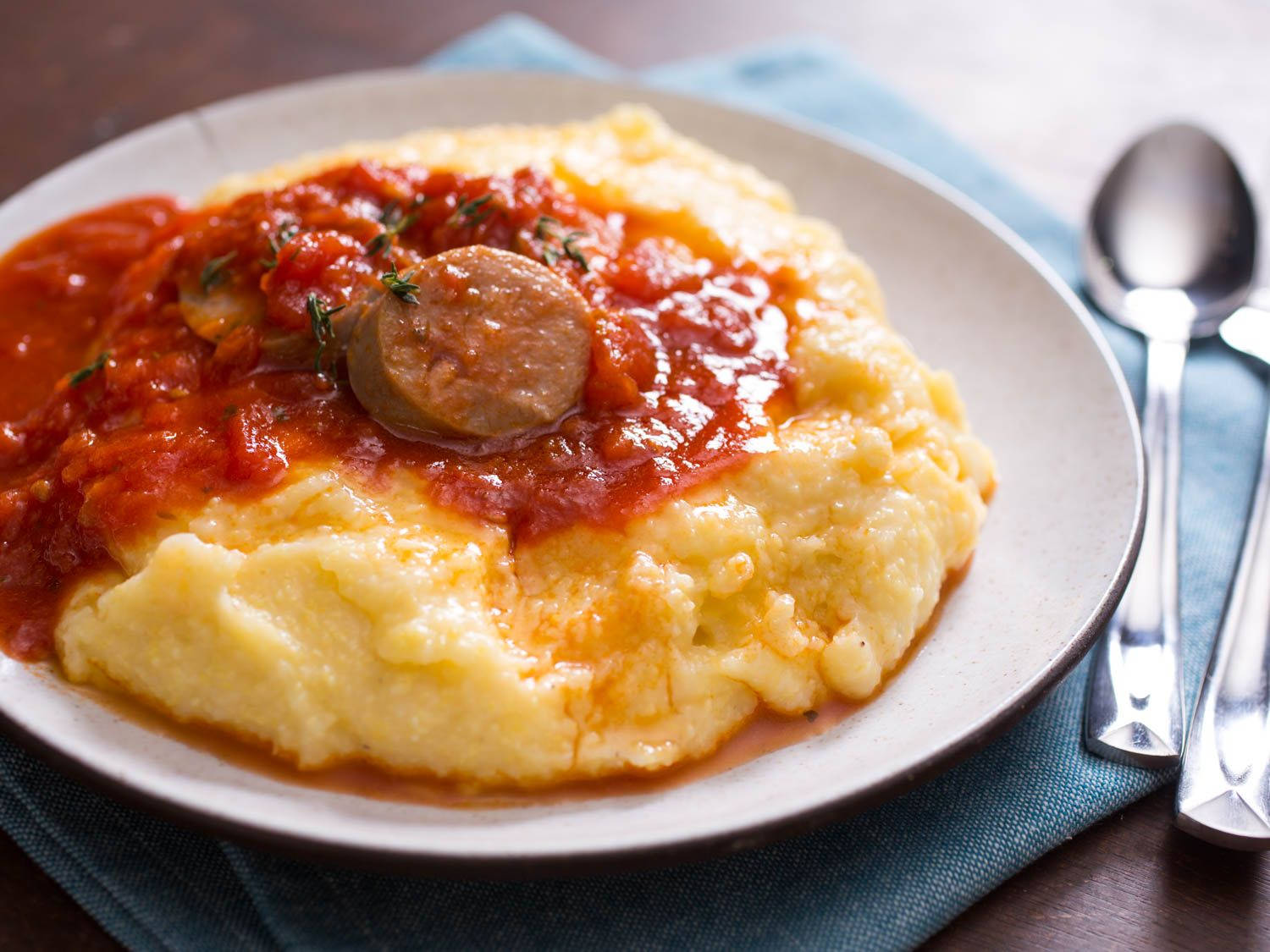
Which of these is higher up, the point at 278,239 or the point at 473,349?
the point at 278,239

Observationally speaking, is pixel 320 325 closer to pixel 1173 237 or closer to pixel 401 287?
pixel 401 287

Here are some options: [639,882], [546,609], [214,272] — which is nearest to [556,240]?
[214,272]

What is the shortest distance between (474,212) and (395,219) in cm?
37

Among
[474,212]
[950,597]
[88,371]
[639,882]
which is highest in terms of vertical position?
[474,212]

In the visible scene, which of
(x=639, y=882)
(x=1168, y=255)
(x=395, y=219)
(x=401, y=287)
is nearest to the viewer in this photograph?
(x=639, y=882)

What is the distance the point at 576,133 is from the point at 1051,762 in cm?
387

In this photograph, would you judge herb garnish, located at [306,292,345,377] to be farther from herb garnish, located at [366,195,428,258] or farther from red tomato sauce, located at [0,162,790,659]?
herb garnish, located at [366,195,428,258]

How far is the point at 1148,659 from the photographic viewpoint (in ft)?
14.6

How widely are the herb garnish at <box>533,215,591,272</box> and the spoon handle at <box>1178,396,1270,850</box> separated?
9.38 feet

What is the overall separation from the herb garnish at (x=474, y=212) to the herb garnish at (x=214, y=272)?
903 millimetres

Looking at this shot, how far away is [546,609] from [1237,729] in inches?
95.7

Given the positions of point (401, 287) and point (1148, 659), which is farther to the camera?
point (1148, 659)

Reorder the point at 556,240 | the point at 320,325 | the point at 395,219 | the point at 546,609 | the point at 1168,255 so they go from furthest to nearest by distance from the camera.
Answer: the point at 1168,255 < the point at 395,219 < the point at 556,240 < the point at 320,325 < the point at 546,609

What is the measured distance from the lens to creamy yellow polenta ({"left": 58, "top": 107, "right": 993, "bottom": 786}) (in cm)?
380
